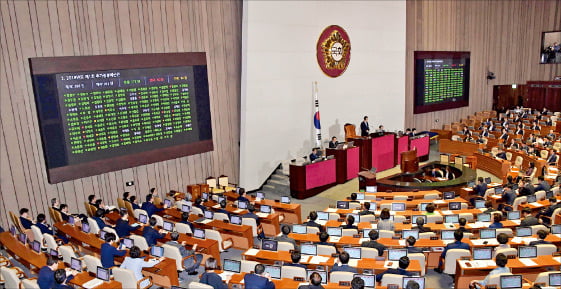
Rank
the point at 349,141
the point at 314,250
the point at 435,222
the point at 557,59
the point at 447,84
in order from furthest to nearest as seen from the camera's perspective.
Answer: the point at 557,59, the point at 447,84, the point at 349,141, the point at 435,222, the point at 314,250

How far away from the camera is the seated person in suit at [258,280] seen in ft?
23.1

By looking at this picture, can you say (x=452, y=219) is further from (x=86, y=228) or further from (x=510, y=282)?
(x=86, y=228)

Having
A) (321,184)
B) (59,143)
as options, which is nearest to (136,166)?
(59,143)

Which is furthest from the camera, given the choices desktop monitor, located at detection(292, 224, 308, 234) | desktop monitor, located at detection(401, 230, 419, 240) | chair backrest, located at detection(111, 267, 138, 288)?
desktop monitor, located at detection(292, 224, 308, 234)

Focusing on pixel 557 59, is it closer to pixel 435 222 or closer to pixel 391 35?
pixel 391 35

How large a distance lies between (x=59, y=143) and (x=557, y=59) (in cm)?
2819

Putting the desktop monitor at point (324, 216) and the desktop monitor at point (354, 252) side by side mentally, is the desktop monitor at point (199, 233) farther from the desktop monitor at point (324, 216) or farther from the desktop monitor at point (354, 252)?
the desktop monitor at point (354, 252)

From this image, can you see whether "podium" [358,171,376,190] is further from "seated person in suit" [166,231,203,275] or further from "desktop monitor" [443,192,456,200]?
"seated person in suit" [166,231,203,275]

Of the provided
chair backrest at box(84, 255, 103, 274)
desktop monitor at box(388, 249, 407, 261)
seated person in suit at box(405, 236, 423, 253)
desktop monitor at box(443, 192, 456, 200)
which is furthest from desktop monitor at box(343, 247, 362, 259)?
desktop monitor at box(443, 192, 456, 200)

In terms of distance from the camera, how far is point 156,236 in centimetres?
977

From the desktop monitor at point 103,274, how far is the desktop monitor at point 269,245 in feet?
9.70

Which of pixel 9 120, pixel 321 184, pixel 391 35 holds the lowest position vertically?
pixel 321 184

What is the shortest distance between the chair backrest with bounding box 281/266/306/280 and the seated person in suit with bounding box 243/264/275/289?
65cm

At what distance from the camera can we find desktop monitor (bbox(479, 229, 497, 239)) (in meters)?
9.05
